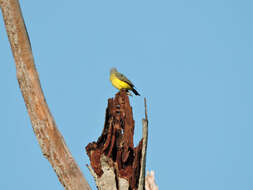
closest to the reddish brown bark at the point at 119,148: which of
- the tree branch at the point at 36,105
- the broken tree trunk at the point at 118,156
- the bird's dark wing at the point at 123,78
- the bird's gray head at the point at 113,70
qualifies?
the broken tree trunk at the point at 118,156

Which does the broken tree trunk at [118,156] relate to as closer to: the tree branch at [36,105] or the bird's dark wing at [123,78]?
the tree branch at [36,105]

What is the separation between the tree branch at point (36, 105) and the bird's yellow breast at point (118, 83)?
168 inches

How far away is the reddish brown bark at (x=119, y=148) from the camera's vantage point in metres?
10.7

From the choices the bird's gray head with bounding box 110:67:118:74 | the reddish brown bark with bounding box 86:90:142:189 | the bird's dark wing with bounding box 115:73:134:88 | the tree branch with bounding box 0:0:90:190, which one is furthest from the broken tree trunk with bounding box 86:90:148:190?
the bird's gray head with bounding box 110:67:118:74

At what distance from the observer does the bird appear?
1416cm

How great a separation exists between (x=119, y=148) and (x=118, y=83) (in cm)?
398

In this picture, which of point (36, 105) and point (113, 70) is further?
point (113, 70)

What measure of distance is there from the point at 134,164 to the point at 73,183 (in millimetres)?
1653

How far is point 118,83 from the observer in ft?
46.9

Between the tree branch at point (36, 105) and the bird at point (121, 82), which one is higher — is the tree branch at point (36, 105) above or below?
below

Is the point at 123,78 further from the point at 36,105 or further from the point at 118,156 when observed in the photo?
the point at 36,105

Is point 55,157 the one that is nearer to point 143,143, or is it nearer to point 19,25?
point 143,143

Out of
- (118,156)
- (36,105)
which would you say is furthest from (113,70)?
(36,105)

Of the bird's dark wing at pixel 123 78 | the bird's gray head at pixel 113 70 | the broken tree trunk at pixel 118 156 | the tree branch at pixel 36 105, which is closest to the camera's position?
the tree branch at pixel 36 105
